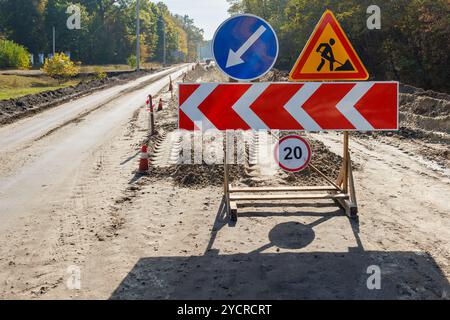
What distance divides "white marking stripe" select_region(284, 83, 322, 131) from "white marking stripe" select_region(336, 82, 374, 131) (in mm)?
396

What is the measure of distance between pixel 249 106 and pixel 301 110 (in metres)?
0.70

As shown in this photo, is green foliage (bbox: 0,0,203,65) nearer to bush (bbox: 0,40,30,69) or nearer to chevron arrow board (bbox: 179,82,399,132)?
bush (bbox: 0,40,30,69)

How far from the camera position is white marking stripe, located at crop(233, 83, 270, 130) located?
5664 millimetres

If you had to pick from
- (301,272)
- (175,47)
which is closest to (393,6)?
(301,272)

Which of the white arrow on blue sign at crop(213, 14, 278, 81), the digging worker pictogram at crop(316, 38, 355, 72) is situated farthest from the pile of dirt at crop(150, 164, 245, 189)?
the digging worker pictogram at crop(316, 38, 355, 72)

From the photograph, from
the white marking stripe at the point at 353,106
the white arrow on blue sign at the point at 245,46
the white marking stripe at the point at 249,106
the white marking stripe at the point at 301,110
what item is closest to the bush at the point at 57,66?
the white arrow on blue sign at the point at 245,46

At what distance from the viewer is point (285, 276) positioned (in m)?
4.36

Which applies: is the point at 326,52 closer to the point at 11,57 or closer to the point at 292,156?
the point at 292,156

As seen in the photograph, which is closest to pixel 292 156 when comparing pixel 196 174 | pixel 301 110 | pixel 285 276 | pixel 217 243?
pixel 301 110

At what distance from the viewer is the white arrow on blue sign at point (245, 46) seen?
5.55m

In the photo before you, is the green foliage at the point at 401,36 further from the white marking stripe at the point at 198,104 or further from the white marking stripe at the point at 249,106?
the white marking stripe at the point at 198,104

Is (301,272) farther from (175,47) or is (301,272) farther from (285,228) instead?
(175,47)
